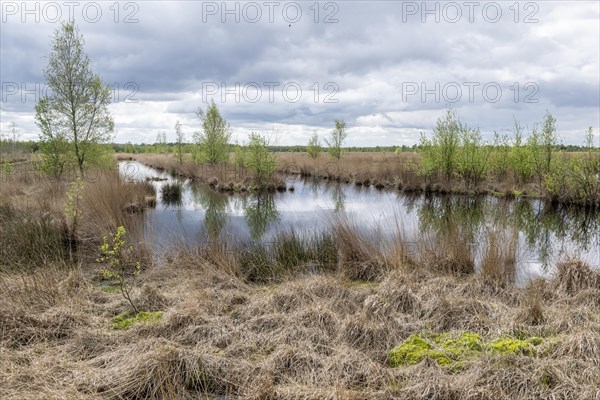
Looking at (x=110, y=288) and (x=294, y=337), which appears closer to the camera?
(x=294, y=337)

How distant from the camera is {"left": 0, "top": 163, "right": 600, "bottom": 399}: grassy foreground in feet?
12.2

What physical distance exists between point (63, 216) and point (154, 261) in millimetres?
5116

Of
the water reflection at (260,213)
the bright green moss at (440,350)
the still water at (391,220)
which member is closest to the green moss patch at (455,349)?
the bright green moss at (440,350)

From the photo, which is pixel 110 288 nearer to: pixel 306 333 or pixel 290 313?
pixel 290 313

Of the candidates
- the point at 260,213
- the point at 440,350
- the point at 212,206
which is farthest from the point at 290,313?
the point at 212,206

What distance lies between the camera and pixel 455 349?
14.0ft

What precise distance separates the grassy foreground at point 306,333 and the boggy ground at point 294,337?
0.02 m

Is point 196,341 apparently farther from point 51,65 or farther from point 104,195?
point 51,65

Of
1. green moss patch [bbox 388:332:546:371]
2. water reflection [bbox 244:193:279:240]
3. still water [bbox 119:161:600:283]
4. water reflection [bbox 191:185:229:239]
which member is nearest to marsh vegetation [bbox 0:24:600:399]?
green moss patch [bbox 388:332:546:371]

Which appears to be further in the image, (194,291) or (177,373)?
(194,291)

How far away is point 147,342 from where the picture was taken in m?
4.38

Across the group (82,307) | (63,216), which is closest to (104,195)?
(63,216)

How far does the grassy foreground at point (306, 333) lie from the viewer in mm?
3715

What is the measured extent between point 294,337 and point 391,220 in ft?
27.5
